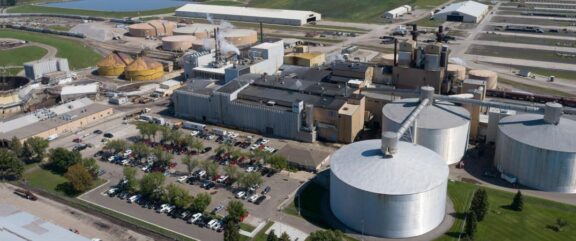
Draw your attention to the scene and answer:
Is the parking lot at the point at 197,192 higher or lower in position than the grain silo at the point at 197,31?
lower

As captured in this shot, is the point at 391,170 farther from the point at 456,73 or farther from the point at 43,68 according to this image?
the point at 43,68

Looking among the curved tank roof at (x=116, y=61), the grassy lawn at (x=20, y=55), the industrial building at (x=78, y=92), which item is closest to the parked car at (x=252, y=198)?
the industrial building at (x=78, y=92)

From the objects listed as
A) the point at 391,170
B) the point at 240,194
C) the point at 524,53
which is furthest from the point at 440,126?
the point at 524,53

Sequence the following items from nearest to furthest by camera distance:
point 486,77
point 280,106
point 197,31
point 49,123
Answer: point 280,106, point 49,123, point 486,77, point 197,31

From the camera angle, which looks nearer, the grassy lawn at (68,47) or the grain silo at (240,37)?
the grassy lawn at (68,47)

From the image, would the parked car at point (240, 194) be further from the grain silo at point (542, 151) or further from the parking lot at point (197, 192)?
the grain silo at point (542, 151)

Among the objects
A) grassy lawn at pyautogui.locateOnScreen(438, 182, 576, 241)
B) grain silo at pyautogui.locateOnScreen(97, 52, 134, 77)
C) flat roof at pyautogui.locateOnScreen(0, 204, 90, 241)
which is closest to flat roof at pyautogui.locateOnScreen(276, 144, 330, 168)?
grassy lawn at pyautogui.locateOnScreen(438, 182, 576, 241)

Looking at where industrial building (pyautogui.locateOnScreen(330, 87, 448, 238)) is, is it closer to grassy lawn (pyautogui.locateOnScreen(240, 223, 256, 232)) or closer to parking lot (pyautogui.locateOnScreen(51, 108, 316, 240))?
parking lot (pyautogui.locateOnScreen(51, 108, 316, 240))
